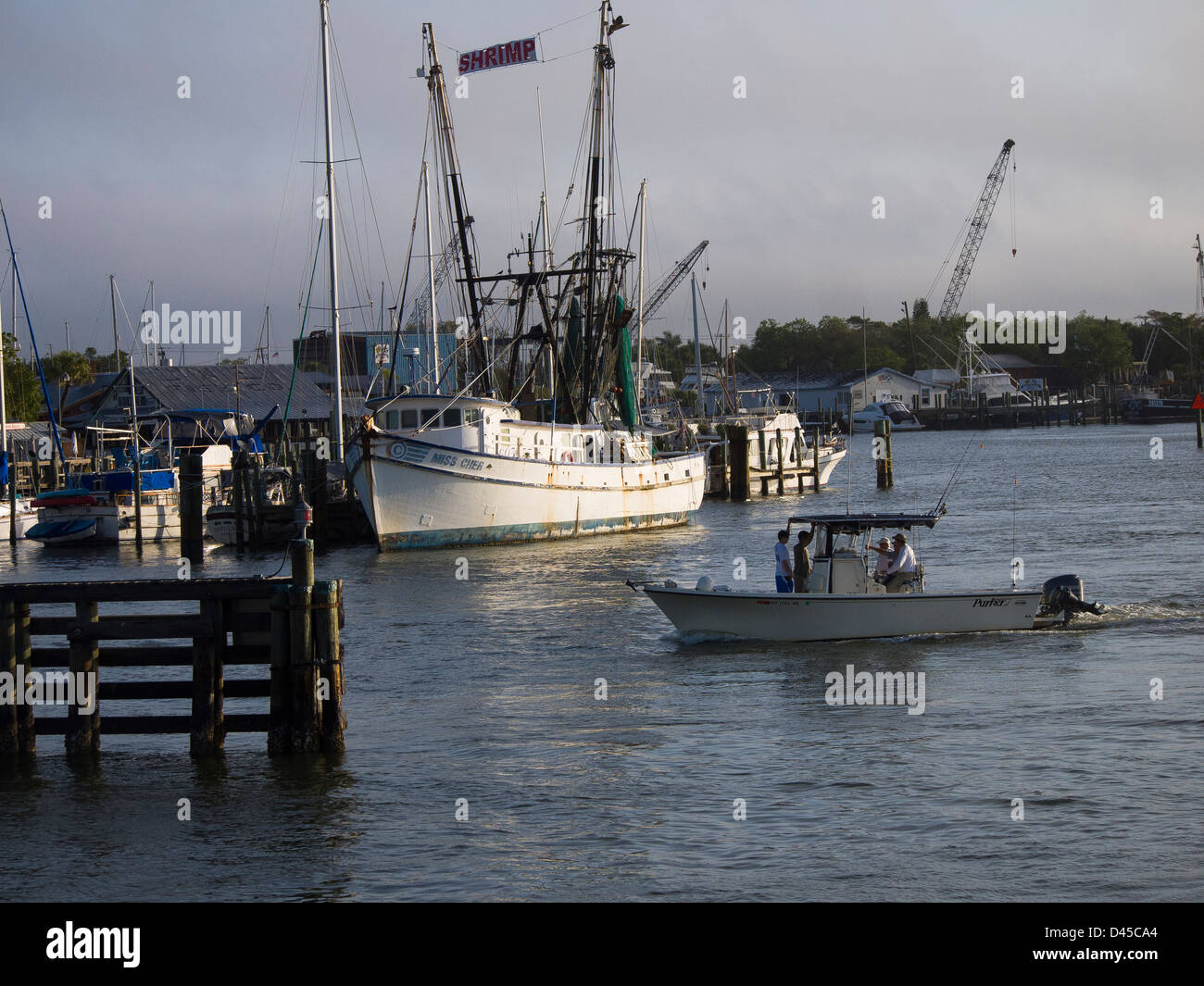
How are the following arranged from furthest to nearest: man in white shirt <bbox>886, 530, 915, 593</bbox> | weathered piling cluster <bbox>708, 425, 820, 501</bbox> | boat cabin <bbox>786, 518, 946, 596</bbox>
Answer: weathered piling cluster <bbox>708, 425, 820, 501</bbox> → man in white shirt <bbox>886, 530, 915, 593</bbox> → boat cabin <bbox>786, 518, 946, 596</bbox>

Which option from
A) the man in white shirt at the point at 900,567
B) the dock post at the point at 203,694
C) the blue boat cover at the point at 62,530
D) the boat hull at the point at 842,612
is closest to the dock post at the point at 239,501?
the blue boat cover at the point at 62,530

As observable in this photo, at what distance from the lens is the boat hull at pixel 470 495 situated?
140 feet

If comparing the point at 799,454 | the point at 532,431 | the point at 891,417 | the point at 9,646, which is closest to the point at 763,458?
the point at 799,454

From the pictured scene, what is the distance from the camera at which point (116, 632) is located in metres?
15.1

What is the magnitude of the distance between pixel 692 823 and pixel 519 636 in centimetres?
1291

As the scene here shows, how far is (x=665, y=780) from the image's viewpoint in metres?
15.3

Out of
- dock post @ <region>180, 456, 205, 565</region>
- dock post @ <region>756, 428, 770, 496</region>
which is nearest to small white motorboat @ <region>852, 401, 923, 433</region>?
dock post @ <region>756, 428, 770, 496</region>

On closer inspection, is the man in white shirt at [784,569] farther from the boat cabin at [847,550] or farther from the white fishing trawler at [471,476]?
the white fishing trawler at [471,476]

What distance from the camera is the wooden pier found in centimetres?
1493

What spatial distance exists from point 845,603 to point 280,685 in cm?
1045

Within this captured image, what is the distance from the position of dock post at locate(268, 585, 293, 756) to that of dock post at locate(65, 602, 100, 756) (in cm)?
206

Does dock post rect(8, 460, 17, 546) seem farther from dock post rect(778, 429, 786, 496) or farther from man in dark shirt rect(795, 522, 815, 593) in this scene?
dock post rect(778, 429, 786, 496)

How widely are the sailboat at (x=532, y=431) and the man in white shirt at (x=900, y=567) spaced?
73.9 feet

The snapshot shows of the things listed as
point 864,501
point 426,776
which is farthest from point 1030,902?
point 864,501
